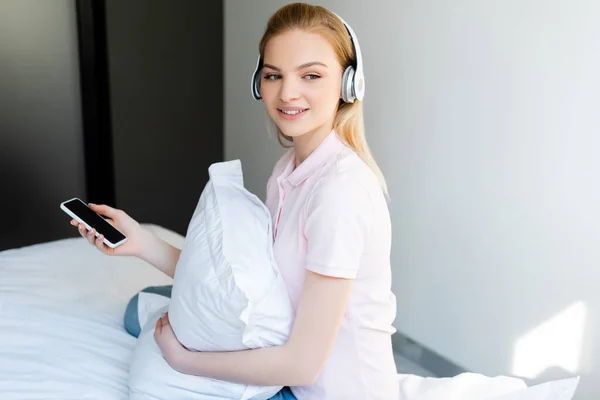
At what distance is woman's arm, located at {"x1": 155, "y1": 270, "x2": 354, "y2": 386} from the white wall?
2.85 feet

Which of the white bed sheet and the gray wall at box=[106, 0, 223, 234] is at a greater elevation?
the gray wall at box=[106, 0, 223, 234]

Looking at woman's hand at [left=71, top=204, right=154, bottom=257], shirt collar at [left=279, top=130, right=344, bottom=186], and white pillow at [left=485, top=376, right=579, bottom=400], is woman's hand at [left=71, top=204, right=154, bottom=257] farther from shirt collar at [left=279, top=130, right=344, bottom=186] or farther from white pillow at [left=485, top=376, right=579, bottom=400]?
white pillow at [left=485, top=376, right=579, bottom=400]

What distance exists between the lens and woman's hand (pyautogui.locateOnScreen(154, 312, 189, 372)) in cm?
93

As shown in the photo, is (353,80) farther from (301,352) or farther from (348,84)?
(301,352)

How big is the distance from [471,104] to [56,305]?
4.18ft

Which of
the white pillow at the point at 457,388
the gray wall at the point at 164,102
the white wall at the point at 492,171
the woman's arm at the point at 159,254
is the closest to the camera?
the white pillow at the point at 457,388

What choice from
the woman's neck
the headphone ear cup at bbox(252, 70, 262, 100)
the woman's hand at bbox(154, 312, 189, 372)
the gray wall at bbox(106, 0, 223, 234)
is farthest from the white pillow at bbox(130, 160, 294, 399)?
the gray wall at bbox(106, 0, 223, 234)

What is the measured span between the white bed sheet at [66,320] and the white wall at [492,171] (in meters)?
0.85

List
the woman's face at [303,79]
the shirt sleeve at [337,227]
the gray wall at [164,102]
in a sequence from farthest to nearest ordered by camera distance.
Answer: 1. the gray wall at [164,102]
2. the woman's face at [303,79]
3. the shirt sleeve at [337,227]

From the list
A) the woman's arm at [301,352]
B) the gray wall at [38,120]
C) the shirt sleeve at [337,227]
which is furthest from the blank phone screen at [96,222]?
the gray wall at [38,120]

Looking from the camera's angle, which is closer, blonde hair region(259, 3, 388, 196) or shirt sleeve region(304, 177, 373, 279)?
shirt sleeve region(304, 177, 373, 279)

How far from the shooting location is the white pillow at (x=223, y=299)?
86cm

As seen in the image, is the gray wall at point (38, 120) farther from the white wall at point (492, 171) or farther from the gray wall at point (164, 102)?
the white wall at point (492, 171)

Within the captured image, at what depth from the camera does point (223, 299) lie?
0.85 meters
